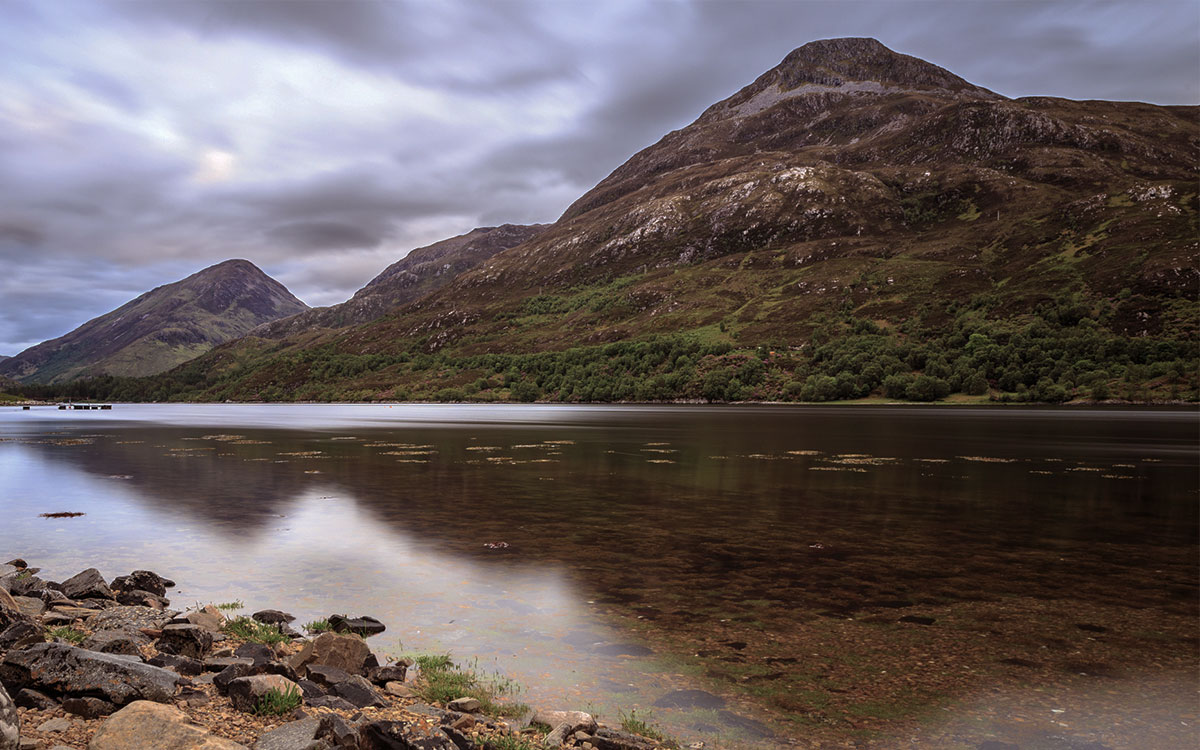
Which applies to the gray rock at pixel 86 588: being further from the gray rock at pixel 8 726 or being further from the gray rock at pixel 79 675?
the gray rock at pixel 8 726

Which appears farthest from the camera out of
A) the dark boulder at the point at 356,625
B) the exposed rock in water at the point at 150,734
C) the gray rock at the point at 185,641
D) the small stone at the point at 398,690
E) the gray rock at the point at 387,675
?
the dark boulder at the point at 356,625

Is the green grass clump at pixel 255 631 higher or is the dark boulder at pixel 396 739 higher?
the dark boulder at pixel 396 739

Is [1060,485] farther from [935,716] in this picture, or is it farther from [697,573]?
[935,716]

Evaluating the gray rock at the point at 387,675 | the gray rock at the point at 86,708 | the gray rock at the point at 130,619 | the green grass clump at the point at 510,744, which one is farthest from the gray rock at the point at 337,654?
the gray rock at the point at 130,619

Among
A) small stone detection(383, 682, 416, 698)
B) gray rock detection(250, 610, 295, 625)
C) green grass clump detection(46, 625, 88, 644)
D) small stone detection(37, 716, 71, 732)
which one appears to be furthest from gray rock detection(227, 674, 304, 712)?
gray rock detection(250, 610, 295, 625)

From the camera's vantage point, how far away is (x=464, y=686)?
1152 cm

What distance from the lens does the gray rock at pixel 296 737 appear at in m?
7.79

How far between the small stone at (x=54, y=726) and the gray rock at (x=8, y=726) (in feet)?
2.41

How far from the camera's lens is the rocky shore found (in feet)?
25.6

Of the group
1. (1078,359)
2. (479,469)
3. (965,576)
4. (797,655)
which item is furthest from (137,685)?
(1078,359)

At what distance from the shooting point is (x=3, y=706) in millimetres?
7129

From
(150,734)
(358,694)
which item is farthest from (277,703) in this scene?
(150,734)

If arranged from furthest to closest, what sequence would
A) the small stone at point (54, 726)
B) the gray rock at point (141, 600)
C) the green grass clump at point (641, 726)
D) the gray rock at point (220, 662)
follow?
1. the gray rock at point (141, 600)
2. the gray rock at point (220, 662)
3. the green grass clump at point (641, 726)
4. the small stone at point (54, 726)

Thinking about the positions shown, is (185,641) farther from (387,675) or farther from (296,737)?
(296,737)
